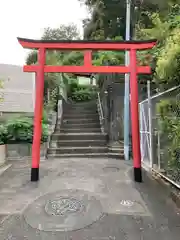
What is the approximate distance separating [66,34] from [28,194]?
22.2 meters

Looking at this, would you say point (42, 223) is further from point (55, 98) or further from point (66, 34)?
point (66, 34)

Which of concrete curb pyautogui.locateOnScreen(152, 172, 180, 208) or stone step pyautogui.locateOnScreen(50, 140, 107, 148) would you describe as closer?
concrete curb pyautogui.locateOnScreen(152, 172, 180, 208)

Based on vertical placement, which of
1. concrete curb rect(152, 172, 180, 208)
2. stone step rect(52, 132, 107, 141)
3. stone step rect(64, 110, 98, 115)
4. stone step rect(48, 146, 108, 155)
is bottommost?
concrete curb rect(152, 172, 180, 208)

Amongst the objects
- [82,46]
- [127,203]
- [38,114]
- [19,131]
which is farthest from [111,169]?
[19,131]

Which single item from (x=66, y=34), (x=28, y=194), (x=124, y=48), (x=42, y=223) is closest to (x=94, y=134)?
(x=124, y=48)

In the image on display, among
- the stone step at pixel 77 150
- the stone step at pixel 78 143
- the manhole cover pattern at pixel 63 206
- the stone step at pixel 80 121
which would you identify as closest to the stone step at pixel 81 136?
the stone step at pixel 78 143

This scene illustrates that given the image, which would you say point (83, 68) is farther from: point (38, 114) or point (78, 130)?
point (78, 130)

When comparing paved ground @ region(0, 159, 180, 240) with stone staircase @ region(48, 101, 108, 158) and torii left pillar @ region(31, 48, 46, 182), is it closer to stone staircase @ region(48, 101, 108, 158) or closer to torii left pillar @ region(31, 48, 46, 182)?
torii left pillar @ region(31, 48, 46, 182)

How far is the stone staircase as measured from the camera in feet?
32.4

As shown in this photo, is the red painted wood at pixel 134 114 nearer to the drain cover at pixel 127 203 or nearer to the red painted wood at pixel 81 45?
the red painted wood at pixel 81 45

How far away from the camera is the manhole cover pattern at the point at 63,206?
13.9 feet

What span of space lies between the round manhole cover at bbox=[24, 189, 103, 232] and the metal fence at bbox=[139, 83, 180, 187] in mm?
1683

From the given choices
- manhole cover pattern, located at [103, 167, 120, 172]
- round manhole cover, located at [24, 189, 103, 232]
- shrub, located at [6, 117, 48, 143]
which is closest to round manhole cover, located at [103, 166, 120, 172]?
manhole cover pattern, located at [103, 167, 120, 172]

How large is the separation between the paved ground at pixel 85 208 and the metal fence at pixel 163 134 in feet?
1.71
